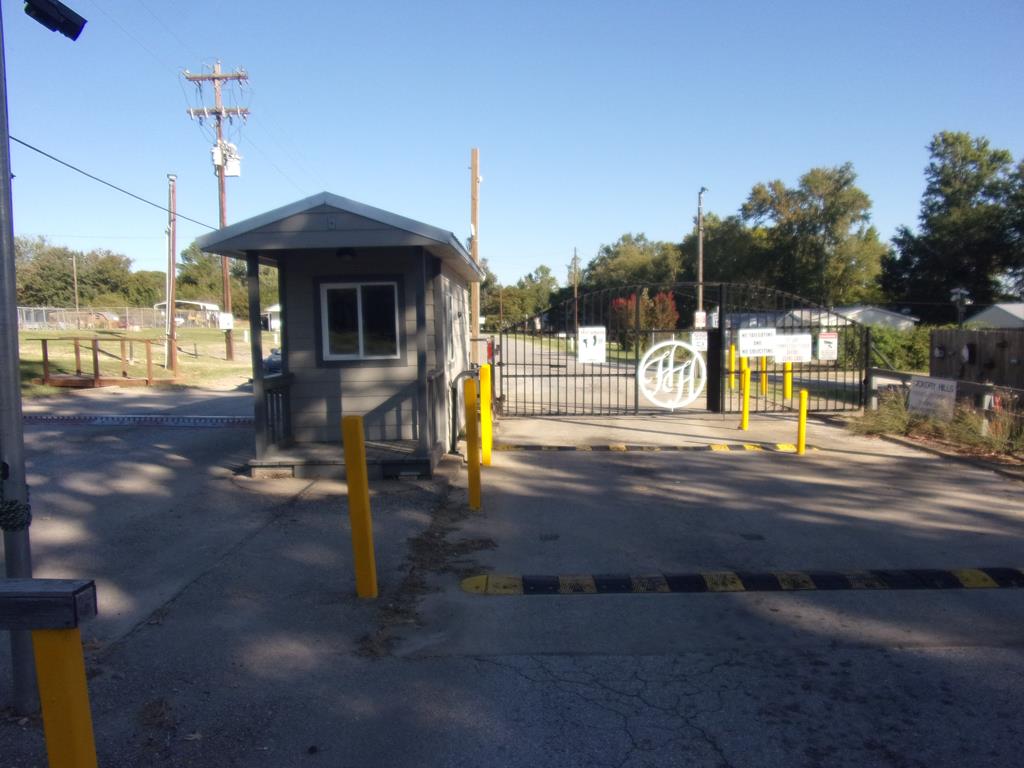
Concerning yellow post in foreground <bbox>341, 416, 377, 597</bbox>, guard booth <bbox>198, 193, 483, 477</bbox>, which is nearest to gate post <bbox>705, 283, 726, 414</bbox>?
guard booth <bbox>198, 193, 483, 477</bbox>

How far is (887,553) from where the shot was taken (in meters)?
6.54

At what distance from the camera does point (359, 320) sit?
10328 mm

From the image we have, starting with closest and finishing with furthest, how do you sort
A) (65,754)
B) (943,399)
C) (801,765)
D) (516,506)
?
1. (65,754)
2. (801,765)
3. (516,506)
4. (943,399)

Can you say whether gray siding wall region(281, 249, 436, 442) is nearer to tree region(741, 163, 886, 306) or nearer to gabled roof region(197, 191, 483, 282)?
gabled roof region(197, 191, 483, 282)

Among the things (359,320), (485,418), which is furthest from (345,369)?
(485,418)

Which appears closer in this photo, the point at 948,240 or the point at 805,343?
the point at 805,343

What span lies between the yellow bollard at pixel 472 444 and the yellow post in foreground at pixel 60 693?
16.8 ft

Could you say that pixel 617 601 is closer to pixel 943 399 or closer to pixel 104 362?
pixel 943 399

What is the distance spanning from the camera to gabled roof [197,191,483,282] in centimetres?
870

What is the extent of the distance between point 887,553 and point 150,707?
5746 mm

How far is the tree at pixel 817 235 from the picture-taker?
173 ft

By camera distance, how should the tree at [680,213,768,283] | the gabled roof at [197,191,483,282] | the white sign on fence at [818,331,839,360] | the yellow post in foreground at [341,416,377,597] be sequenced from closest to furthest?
the yellow post in foreground at [341,416,377,597] < the gabled roof at [197,191,483,282] < the white sign on fence at [818,331,839,360] < the tree at [680,213,768,283]

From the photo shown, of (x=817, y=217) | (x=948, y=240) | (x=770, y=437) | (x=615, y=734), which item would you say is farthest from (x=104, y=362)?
(x=948, y=240)

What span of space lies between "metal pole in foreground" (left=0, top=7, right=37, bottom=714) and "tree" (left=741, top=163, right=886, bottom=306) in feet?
184
